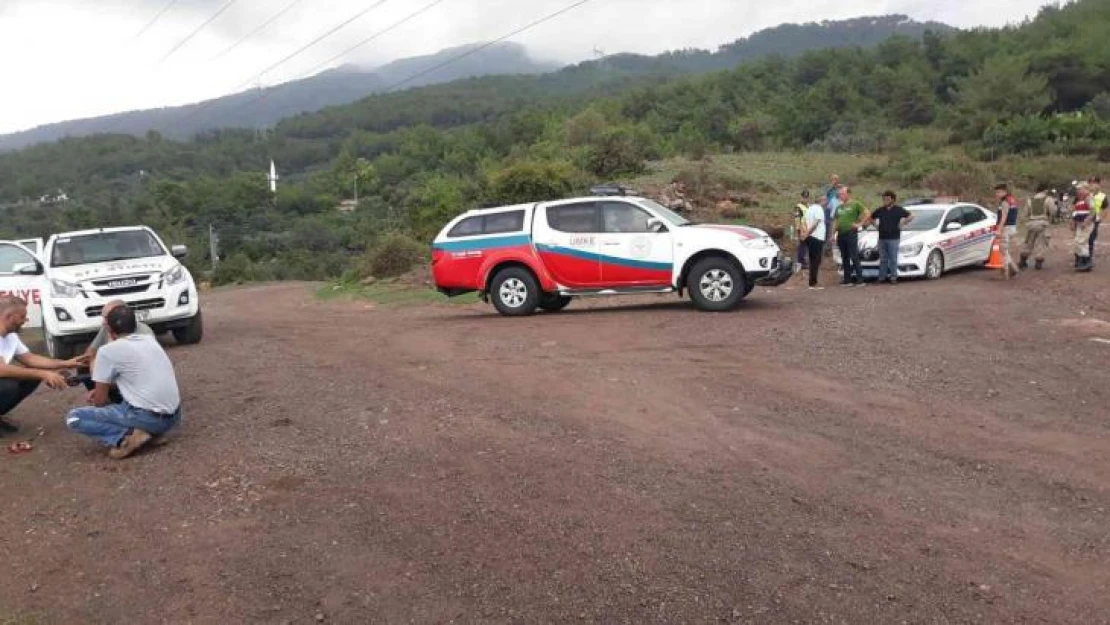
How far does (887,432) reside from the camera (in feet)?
23.2

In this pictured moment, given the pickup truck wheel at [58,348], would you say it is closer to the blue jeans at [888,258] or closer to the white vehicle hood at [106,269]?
the white vehicle hood at [106,269]

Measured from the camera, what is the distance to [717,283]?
13.5m

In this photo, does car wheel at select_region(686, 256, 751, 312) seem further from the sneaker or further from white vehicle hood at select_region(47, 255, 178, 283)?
the sneaker

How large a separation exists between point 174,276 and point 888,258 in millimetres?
11996

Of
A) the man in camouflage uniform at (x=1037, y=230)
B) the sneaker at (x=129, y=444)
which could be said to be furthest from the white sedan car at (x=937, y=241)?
the sneaker at (x=129, y=444)

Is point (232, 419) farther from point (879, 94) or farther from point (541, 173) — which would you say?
point (879, 94)

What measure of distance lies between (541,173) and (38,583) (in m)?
26.9

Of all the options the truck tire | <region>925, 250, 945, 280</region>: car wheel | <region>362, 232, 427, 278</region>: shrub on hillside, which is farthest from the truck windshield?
<region>925, 250, 945, 280</region>: car wheel

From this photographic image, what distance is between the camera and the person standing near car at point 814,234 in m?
16.1

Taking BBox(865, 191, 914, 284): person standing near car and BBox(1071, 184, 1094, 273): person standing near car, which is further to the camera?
BBox(1071, 184, 1094, 273): person standing near car

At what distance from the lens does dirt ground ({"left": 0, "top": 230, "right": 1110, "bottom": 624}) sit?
450 cm

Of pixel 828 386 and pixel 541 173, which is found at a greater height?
pixel 541 173

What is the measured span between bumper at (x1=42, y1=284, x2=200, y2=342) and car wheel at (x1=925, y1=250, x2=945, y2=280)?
43.1 ft

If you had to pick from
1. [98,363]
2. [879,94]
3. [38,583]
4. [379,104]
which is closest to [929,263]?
[98,363]
